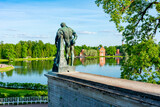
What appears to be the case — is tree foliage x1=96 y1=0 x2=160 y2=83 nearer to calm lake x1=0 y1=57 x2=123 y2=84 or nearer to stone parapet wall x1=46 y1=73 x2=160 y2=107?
stone parapet wall x1=46 y1=73 x2=160 y2=107

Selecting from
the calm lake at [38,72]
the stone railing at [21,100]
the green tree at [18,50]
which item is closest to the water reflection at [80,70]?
the calm lake at [38,72]

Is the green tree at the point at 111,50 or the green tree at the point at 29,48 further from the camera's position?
the green tree at the point at 111,50

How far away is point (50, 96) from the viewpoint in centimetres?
1030

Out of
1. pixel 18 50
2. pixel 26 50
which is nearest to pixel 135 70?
pixel 18 50

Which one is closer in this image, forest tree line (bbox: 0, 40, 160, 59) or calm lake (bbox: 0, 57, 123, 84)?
calm lake (bbox: 0, 57, 123, 84)

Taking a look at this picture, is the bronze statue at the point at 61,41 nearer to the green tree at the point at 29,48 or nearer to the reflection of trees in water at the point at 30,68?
the reflection of trees in water at the point at 30,68

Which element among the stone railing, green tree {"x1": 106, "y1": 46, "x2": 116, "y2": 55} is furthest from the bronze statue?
green tree {"x1": 106, "y1": 46, "x2": 116, "y2": 55}

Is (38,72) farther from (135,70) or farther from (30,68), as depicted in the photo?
(135,70)

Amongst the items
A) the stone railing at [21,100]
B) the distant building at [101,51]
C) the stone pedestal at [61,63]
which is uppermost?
the distant building at [101,51]

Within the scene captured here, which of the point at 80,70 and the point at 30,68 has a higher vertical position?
the point at 80,70

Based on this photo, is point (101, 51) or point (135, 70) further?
point (101, 51)

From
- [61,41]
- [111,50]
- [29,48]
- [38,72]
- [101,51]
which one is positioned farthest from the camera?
[111,50]

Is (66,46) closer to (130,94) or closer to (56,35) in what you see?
(56,35)

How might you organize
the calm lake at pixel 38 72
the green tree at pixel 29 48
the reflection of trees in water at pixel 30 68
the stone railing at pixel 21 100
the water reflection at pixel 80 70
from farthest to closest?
the green tree at pixel 29 48 → the reflection of trees in water at pixel 30 68 → the calm lake at pixel 38 72 → the stone railing at pixel 21 100 → the water reflection at pixel 80 70
